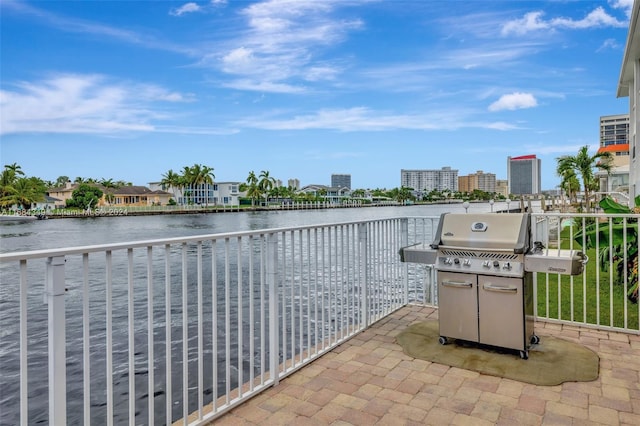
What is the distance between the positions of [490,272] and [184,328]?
2344mm

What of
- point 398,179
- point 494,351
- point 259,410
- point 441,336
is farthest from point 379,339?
point 398,179

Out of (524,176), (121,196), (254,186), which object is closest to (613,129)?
(254,186)

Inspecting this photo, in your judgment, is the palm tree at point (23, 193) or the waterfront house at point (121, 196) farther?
the waterfront house at point (121, 196)

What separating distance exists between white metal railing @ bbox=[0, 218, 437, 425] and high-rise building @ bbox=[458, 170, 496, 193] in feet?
276

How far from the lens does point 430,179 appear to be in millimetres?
128375

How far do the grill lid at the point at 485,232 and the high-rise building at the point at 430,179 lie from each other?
12030cm

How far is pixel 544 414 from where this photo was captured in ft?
7.86

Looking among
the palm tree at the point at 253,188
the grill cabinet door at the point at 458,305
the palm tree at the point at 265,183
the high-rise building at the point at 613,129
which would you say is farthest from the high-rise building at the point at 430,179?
the grill cabinet door at the point at 458,305

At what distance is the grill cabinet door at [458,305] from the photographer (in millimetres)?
3359

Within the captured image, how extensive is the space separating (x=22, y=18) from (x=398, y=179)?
115m

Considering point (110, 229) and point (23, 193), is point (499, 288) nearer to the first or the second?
point (110, 229)

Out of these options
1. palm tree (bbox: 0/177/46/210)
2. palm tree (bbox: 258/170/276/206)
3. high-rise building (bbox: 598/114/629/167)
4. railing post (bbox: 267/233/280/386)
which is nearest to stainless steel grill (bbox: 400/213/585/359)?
railing post (bbox: 267/233/280/386)

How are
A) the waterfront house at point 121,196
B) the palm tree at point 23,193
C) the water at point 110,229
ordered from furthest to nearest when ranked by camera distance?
1. the waterfront house at point 121,196
2. the palm tree at point 23,193
3. the water at point 110,229

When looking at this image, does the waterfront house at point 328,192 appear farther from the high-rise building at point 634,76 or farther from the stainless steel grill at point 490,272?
the stainless steel grill at point 490,272
